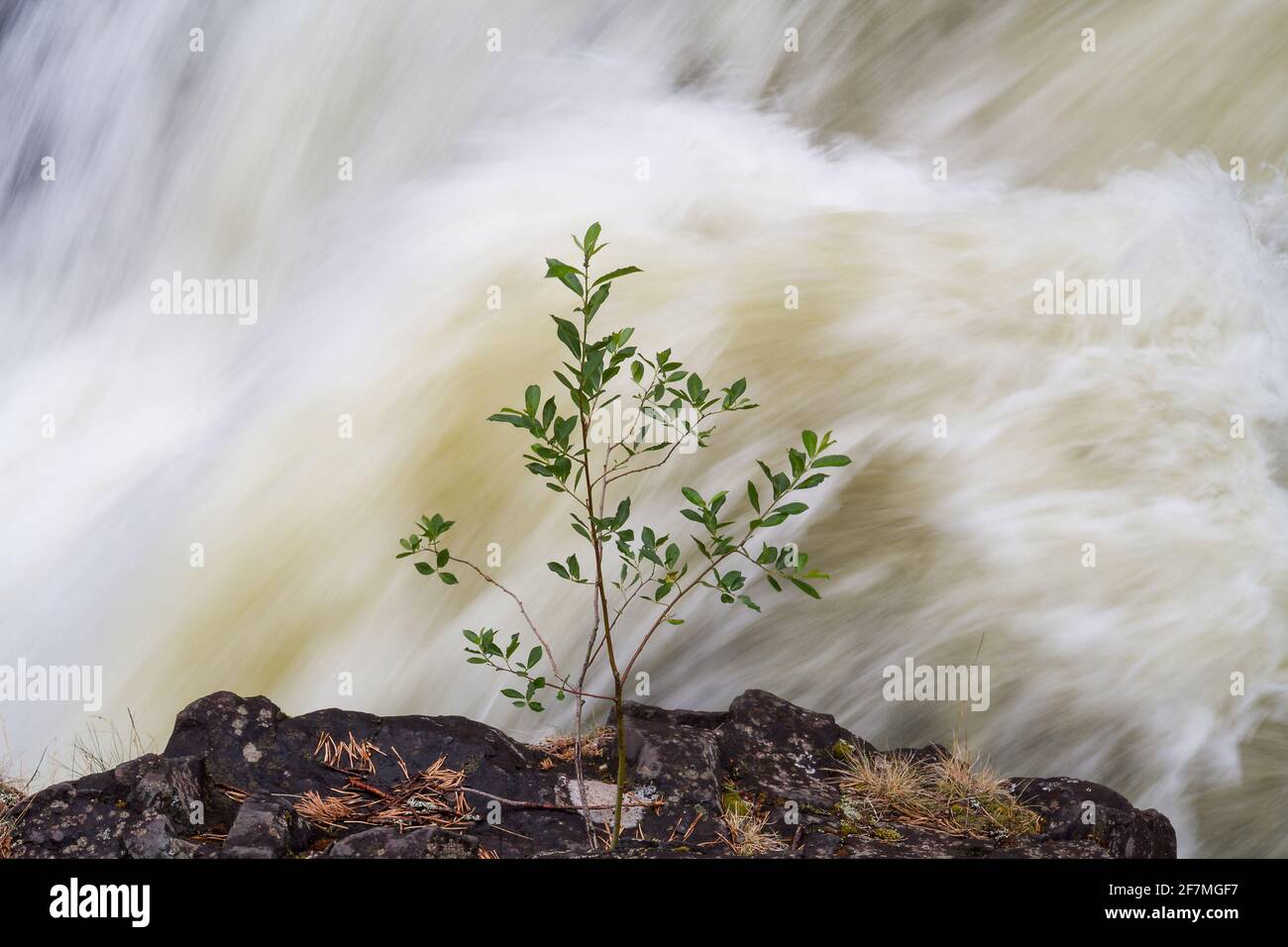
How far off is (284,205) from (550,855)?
243 cm

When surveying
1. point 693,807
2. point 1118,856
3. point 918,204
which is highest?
point 918,204

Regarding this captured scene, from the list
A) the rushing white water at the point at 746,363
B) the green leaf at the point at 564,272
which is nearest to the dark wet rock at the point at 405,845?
the rushing white water at the point at 746,363

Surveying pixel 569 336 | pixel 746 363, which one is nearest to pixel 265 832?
pixel 569 336

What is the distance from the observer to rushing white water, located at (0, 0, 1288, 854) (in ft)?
11.3

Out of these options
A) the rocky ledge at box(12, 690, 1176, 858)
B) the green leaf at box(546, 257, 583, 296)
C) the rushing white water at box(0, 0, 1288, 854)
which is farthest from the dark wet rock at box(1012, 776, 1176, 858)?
the green leaf at box(546, 257, 583, 296)

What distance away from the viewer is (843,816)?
107 inches

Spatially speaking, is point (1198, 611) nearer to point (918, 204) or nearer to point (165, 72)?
point (918, 204)

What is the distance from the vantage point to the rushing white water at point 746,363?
3.44 metres

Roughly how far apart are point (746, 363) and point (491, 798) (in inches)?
65.2

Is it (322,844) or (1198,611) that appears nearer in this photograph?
(322,844)

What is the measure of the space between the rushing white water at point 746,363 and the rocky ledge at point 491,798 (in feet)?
1.71

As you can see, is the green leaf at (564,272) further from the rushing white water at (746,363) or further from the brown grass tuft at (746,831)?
the brown grass tuft at (746,831)

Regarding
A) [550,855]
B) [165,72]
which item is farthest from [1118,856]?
[165,72]

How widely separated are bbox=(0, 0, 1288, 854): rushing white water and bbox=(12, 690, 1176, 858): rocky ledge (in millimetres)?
520
